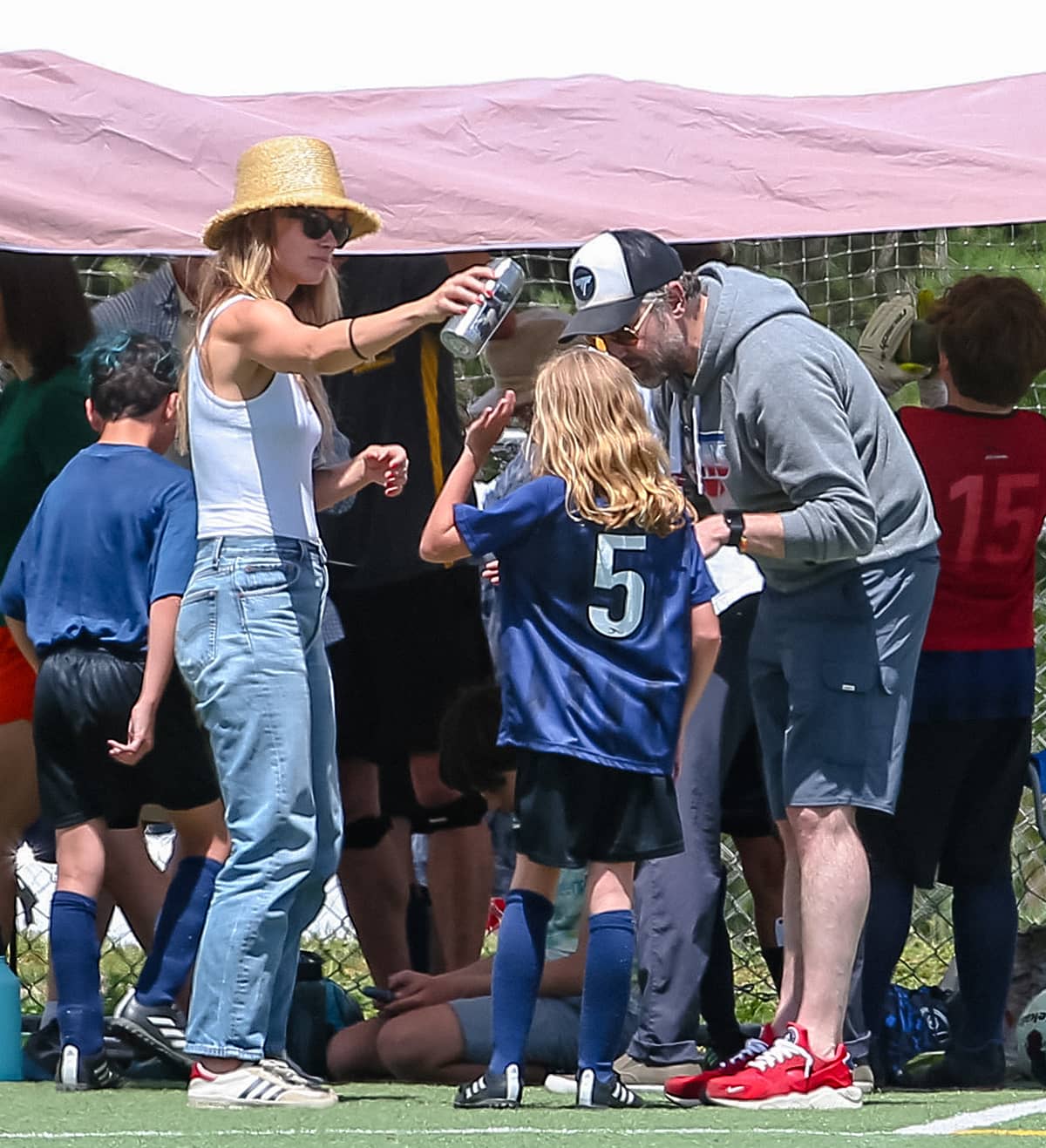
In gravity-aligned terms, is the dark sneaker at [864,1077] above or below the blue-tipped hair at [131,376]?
below

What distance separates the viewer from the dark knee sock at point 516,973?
4141 millimetres

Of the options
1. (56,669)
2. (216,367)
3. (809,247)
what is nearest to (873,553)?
(216,367)

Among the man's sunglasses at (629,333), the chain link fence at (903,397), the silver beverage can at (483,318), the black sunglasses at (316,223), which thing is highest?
the black sunglasses at (316,223)

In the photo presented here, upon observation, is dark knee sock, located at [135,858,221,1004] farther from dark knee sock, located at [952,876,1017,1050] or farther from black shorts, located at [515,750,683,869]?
dark knee sock, located at [952,876,1017,1050]

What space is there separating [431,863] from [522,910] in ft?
4.11

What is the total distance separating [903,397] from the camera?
29.2 feet

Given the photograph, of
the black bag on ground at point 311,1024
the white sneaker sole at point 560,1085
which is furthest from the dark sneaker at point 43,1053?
the white sneaker sole at point 560,1085

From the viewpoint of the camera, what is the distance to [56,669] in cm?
462

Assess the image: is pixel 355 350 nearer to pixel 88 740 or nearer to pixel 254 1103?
pixel 88 740

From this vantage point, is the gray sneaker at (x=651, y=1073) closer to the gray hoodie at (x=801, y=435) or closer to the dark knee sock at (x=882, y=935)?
the dark knee sock at (x=882, y=935)

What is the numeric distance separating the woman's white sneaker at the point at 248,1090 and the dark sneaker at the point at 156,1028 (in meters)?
0.41

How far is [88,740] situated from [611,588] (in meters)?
1.10

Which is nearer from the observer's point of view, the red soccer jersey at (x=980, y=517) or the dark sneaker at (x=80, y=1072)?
the dark sneaker at (x=80, y=1072)

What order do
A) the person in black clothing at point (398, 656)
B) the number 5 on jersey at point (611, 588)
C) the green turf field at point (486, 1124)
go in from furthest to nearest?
the person in black clothing at point (398, 656) < the number 5 on jersey at point (611, 588) < the green turf field at point (486, 1124)
